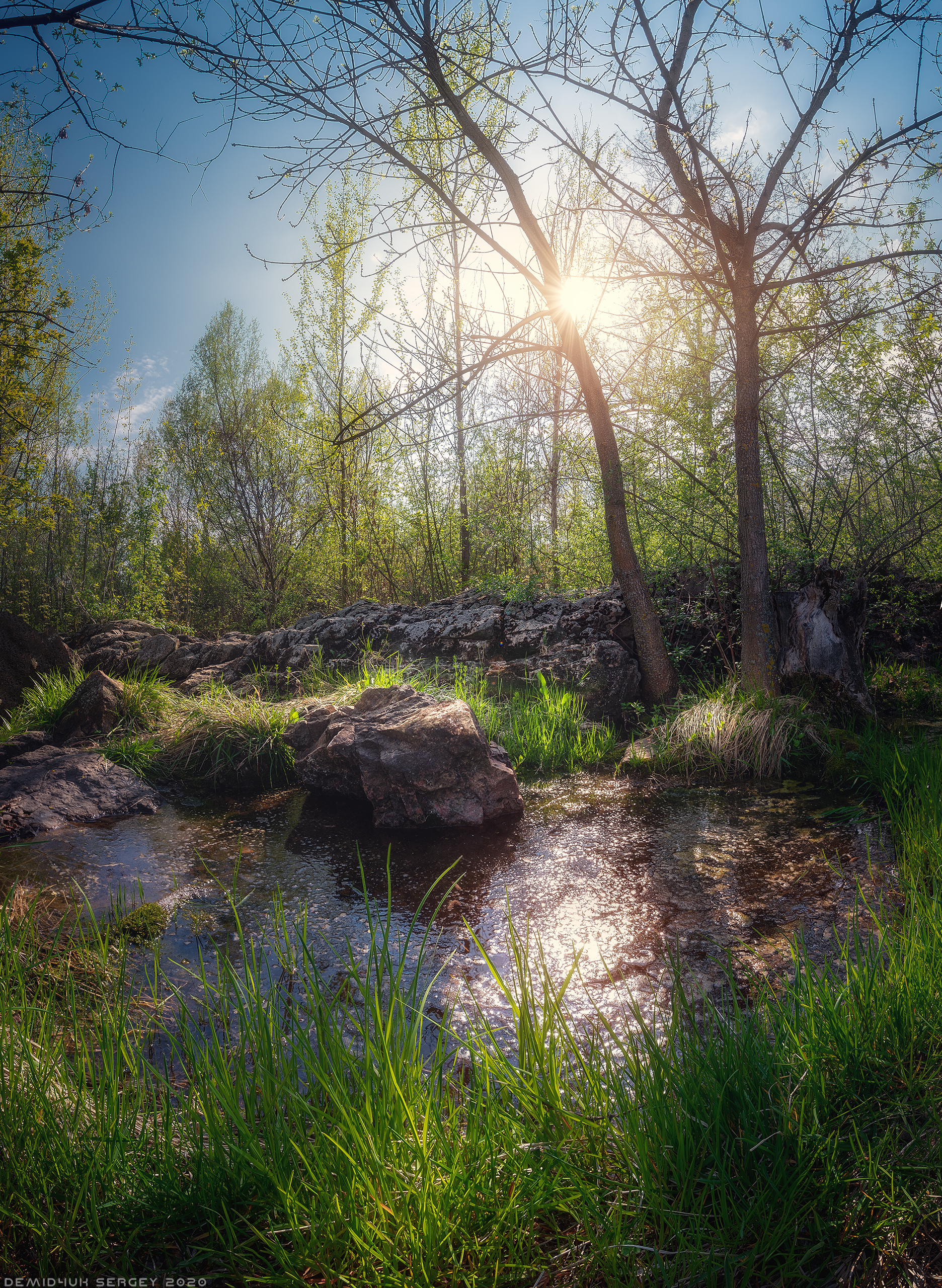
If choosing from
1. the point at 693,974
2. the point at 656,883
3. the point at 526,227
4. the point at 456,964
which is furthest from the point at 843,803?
the point at 526,227

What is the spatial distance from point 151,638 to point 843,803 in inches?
391

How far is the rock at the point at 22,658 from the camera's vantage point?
8.14m

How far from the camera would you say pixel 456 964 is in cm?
287

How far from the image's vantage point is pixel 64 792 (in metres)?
5.20

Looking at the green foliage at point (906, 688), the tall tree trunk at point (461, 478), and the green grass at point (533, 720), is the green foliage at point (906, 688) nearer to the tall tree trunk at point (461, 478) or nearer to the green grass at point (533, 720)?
the green grass at point (533, 720)

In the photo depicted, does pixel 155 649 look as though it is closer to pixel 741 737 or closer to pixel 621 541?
pixel 621 541

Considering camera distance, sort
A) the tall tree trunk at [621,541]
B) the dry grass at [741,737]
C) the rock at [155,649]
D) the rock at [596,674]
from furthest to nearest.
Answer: the rock at [155,649] → the rock at [596,674] → the tall tree trunk at [621,541] → the dry grass at [741,737]

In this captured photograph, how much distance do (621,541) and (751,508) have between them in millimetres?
1333

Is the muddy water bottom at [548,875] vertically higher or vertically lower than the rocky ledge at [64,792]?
lower

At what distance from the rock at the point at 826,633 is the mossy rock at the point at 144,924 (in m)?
5.53

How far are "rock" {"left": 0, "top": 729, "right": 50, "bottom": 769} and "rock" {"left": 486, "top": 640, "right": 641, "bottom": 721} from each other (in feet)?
16.2

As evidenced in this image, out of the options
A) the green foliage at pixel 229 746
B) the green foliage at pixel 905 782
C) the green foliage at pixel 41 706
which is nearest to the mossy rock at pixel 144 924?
the green foliage at pixel 229 746

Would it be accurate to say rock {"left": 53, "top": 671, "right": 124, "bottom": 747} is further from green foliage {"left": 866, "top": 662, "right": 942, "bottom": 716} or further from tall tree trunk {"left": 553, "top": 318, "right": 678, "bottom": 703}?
green foliage {"left": 866, "top": 662, "right": 942, "bottom": 716}

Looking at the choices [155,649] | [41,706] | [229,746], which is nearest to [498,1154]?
[229,746]
